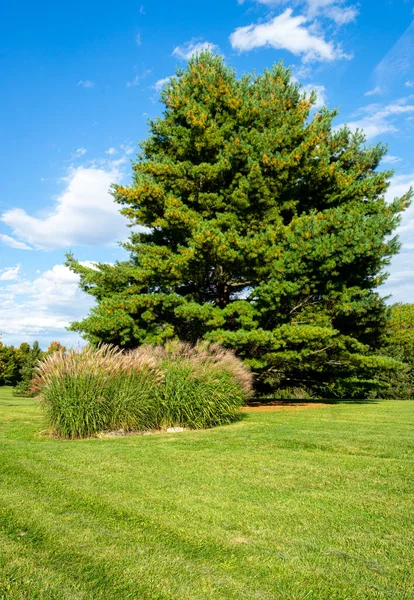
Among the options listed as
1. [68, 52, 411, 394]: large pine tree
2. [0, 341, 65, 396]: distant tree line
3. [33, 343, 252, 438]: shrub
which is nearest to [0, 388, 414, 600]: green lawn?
[33, 343, 252, 438]: shrub

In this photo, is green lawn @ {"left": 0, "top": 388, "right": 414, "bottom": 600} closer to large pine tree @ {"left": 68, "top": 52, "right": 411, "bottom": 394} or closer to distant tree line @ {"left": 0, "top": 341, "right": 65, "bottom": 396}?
large pine tree @ {"left": 68, "top": 52, "right": 411, "bottom": 394}

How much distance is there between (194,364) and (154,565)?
6724mm

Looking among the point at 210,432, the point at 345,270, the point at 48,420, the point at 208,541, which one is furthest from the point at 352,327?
the point at 208,541

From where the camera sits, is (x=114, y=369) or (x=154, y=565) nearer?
(x=154, y=565)

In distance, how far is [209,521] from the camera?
3.67m

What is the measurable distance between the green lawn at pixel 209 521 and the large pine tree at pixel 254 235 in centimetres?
706

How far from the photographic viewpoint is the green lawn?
8.63ft

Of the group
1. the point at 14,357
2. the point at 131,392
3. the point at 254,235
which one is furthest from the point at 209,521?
the point at 14,357

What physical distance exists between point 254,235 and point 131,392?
7.02 meters

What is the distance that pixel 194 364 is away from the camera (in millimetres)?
9547

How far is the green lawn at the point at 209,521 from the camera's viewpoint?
2629 mm

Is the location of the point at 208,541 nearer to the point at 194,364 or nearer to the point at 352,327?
the point at 194,364

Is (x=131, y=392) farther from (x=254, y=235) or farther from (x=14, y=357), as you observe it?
(x=14, y=357)

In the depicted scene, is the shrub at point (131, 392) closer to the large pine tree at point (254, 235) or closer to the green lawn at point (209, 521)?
the green lawn at point (209, 521)
